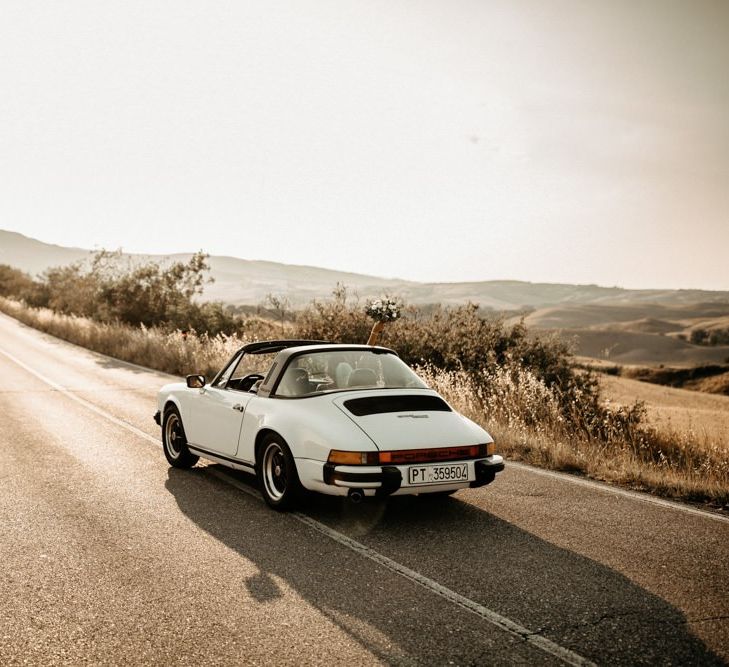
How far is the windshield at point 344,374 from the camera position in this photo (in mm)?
5957

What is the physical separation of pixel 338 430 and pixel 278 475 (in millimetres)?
962

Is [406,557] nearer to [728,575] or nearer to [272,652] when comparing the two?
[272,652]

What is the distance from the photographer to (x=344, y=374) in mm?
6094

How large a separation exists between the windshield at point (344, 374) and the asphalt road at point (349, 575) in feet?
3.41

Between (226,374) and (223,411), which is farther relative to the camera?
(226,374)

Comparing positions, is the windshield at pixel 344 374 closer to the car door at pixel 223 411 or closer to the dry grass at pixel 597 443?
the car door at pixel 223 411

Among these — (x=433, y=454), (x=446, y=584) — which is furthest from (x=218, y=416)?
(x=446, y=584)

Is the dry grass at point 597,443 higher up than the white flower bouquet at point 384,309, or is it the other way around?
the white flower bouquet at point 384,309

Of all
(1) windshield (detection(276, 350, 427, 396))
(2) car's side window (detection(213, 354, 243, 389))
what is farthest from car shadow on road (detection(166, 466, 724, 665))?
(2) car's side window (detection(213, 354, 243, 389))

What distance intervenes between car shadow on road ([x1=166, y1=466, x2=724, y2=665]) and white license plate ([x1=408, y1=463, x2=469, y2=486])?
0.41 metres

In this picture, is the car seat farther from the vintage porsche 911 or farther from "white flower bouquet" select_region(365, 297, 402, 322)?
"white flower bouquet" select_region(365, 297, 402, 322)

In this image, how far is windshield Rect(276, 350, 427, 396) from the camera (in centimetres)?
596

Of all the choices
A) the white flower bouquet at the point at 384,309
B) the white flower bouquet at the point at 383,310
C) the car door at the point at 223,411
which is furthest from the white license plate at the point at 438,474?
the white flower bouquet at the point at 384,309

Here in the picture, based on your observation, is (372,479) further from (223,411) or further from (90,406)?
(90,406)
